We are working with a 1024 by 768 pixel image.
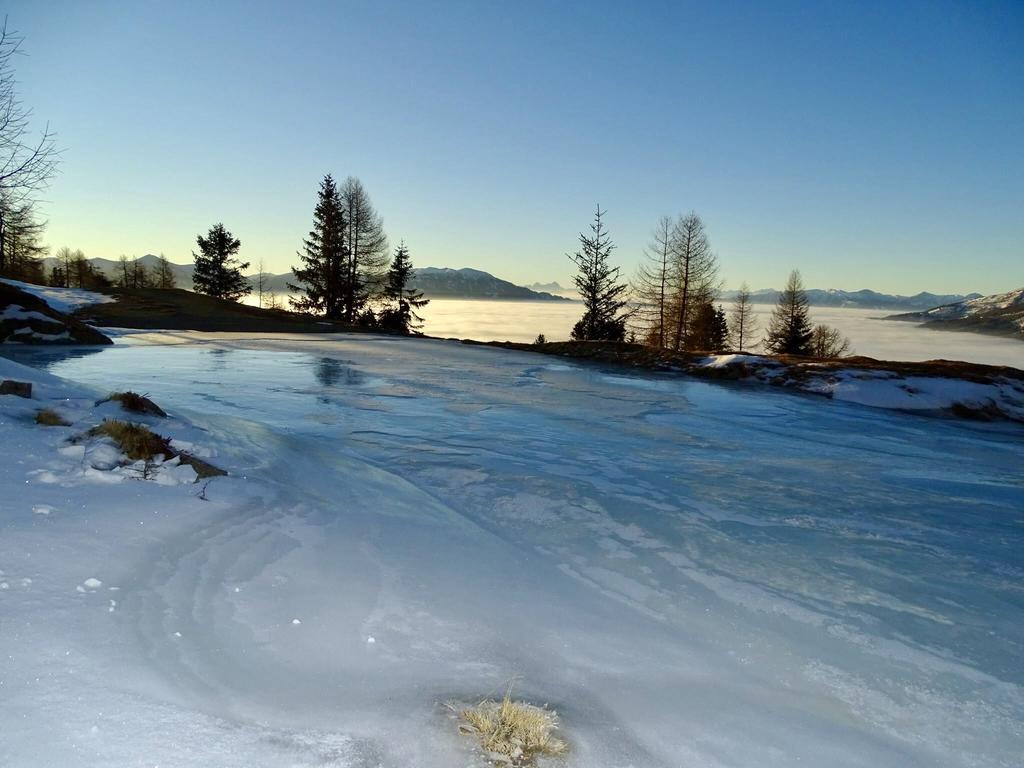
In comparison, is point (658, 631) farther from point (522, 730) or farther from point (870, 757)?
point (522, 730)

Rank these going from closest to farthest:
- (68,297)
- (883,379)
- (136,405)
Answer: (136,405), (883,379), (68,297)

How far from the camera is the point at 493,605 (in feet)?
10.2

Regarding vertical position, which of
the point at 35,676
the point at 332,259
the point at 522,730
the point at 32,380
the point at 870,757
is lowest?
the point at 870,757

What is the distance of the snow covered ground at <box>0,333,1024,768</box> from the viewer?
6.49 feet

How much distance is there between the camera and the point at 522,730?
1963mm

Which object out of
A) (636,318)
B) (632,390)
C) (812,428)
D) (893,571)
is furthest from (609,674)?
(636,318)

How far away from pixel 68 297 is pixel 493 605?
32055mm

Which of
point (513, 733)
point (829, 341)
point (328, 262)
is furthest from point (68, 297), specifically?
point (829, 341)

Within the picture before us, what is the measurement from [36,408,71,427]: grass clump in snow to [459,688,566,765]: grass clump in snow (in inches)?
166

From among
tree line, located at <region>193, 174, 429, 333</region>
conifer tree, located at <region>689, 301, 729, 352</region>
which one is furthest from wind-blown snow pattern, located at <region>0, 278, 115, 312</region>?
conifer tree, located at <region>689, 301, 729, 352</region>

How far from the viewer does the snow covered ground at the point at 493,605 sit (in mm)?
1979

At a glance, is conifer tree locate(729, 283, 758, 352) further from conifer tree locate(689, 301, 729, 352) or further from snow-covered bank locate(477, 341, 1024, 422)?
snow-covered bank locate(477, 341, 1024, 422)

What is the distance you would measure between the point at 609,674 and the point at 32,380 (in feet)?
20.2

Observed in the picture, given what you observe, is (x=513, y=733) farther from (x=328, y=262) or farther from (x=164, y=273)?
(x=164, y=273)
